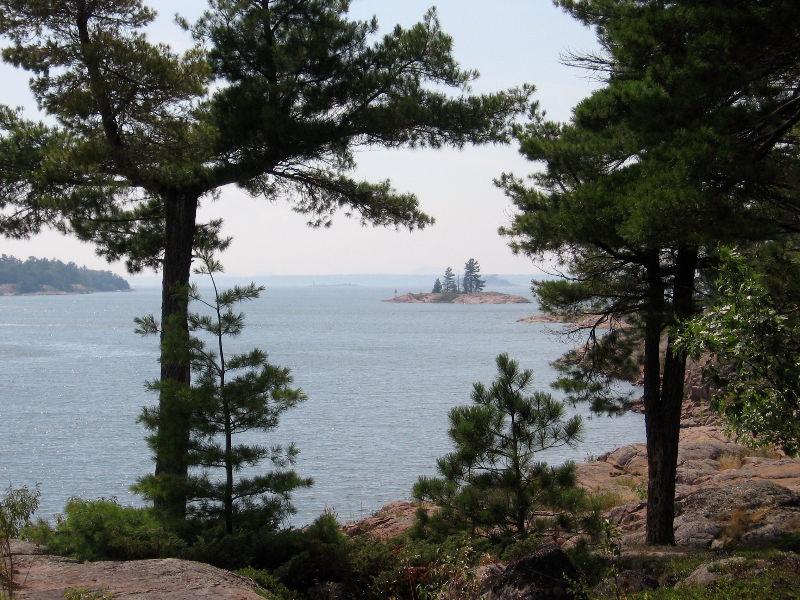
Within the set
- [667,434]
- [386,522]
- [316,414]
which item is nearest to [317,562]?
[667,434]

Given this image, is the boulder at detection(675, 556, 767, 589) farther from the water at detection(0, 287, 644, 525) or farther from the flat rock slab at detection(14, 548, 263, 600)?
the water at detection(0, 287, 644, 525)

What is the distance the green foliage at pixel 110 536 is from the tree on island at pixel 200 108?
152 cm

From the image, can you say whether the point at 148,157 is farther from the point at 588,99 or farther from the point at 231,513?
the point at 588,99

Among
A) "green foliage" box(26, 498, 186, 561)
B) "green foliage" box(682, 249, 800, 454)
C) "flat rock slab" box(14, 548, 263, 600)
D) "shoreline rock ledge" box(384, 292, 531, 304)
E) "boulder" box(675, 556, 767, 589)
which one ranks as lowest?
"green foliage" box(26, 498, 186, 561)

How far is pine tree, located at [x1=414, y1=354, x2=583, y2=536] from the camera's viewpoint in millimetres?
9664

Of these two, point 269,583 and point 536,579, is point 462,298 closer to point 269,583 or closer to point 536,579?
point 269,583

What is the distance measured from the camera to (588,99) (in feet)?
34.3

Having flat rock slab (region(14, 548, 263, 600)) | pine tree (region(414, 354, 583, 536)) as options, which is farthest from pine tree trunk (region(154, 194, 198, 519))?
pine tree (region(414, 354, 583, 536))

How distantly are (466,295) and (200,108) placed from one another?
Result: 171045 millimetres

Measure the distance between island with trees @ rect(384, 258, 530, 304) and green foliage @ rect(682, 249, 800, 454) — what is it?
170040mm

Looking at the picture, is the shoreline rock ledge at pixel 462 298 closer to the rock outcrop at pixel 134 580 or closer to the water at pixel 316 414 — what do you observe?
the water at pixel 316 414

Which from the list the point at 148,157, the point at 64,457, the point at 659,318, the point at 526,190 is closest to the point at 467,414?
the point at 659,318

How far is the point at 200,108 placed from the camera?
12.1 meters

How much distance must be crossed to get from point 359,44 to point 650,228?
5922mm
